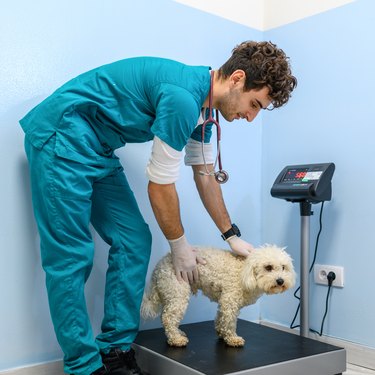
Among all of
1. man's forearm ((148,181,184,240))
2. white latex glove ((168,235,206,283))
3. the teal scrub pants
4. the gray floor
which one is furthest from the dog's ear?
the gray floor

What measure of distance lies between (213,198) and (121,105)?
515mm

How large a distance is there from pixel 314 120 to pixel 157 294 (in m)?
1.12

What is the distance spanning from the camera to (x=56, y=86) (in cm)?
A: 179

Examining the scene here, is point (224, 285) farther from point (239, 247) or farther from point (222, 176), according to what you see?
point (222, 176)

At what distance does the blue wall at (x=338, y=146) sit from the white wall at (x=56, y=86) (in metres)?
0.30

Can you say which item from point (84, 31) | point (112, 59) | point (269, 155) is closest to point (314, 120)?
point (269, 155)

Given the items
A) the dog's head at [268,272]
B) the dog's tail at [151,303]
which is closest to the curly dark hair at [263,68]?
the dog's head at [268,272]

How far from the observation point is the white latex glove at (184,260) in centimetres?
159

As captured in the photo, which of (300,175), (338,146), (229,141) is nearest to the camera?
(300,175)

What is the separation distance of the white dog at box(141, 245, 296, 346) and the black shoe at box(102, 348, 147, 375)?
147 millimetres

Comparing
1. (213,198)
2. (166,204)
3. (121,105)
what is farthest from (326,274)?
(121,105)

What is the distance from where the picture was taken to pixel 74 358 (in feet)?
4.78

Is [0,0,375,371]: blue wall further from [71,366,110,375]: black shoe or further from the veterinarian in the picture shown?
[71,366,110,375]: black shoe

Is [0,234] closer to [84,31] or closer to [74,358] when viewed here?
[74,358]
